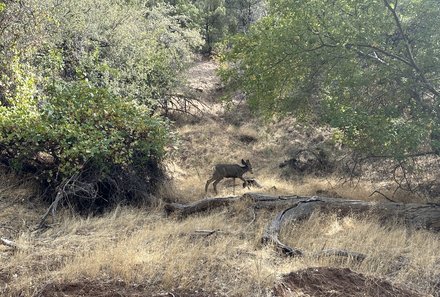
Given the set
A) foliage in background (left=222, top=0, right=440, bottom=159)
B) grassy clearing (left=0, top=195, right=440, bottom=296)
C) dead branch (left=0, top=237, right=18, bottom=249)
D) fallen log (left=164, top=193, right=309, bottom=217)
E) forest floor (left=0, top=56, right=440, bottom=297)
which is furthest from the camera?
foliage in background (left=222, top=0, right=440, bottom=159)

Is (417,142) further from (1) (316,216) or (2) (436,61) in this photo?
(1) (316,216)

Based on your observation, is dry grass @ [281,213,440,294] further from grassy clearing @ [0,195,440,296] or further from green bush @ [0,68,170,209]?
green bush @ [0,68,170,209]

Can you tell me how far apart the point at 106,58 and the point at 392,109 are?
9.82m

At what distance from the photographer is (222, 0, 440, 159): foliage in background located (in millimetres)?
10430

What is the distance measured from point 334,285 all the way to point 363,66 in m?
8.45

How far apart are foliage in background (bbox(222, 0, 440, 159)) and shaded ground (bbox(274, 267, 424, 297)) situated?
5.17 m

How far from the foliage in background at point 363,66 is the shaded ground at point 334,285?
517 cm

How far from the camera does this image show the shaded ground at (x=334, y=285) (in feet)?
16.5

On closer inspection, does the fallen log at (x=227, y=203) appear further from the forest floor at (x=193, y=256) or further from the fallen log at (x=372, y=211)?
the fallen log at (x=372, y=211)

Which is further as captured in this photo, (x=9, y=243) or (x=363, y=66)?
(x=363, y=66)

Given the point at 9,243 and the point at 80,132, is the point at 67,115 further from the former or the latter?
the point at 9,243

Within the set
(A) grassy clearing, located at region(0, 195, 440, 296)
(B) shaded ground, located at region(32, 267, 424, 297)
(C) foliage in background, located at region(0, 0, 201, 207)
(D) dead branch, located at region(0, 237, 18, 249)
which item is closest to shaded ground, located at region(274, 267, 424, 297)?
(B) shaded ground, located at region(32, 267, 424, 297)

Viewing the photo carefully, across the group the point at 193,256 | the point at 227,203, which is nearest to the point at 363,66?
the point at 227,203

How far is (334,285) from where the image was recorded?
207 inches
